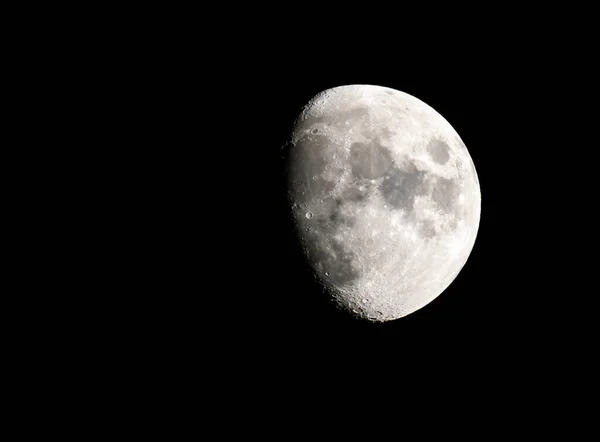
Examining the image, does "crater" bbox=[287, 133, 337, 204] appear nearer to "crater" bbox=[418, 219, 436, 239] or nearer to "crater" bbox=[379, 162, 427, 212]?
"crater" bbox=[379, 162, 427, 212]

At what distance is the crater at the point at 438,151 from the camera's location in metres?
3.43

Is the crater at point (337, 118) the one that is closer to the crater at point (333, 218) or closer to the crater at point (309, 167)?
the crater at point (309, 167)

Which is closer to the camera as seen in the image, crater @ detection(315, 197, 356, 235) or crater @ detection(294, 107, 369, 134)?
crater @ detection(315, 197, 356, 235)

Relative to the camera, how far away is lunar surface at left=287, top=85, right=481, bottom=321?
3.28 metres

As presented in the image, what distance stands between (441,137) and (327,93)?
2.96 feet

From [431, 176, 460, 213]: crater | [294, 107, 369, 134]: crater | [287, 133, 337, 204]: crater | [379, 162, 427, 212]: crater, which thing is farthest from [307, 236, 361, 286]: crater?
[294, 107, 369, 134]: crater

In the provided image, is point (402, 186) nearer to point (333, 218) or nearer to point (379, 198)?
point (379, 198)

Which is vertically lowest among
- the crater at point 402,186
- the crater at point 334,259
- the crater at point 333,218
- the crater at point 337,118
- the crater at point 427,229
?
the crater at point 334,259

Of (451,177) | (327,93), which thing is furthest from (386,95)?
(451,177)

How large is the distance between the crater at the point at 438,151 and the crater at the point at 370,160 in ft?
1.10

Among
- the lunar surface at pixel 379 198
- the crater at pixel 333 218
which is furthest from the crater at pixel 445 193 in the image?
the crater at pixel 333 218

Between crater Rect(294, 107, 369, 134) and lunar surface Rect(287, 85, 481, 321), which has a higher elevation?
crater Rect(294, 107, 369, 134)

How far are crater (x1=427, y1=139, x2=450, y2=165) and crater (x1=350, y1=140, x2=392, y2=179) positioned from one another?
13.2 inches

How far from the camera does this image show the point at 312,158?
3389 millimetres
